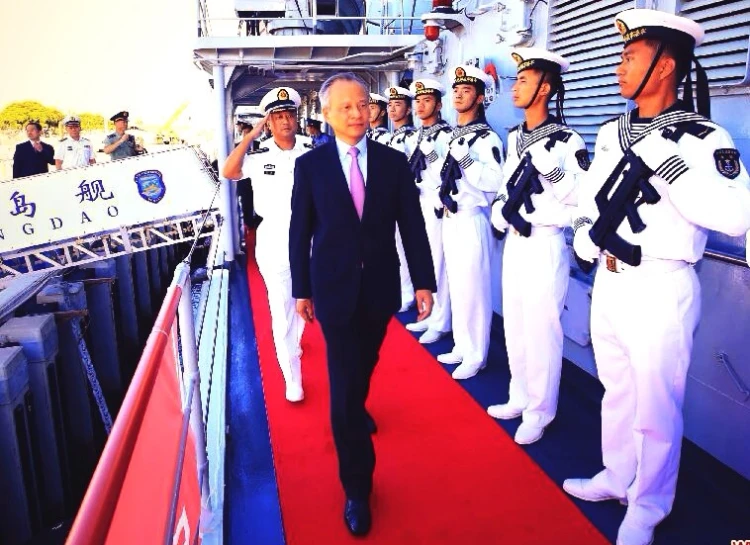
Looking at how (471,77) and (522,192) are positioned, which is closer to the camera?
(522,192)

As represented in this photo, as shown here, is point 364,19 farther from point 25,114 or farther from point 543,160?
point 25,114

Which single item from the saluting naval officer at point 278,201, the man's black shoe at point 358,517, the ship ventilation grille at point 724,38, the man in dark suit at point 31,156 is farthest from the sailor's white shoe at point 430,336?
the man in dark suit at point 31,156

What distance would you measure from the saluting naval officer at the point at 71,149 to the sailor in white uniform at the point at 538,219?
30.6 feet

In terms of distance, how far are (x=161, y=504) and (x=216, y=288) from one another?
542 centimetres

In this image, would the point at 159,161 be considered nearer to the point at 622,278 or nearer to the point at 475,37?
the point at 475,37

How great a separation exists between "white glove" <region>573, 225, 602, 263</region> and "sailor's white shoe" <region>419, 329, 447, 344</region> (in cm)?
252

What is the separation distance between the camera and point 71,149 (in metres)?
10.3

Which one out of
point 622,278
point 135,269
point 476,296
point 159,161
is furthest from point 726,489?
point 135,269

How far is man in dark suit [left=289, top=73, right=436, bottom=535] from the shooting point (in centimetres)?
232

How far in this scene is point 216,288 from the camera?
253 inches

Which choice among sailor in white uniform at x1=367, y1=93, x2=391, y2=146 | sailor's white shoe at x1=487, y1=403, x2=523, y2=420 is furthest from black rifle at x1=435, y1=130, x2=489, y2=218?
sailor in white uniform at x1=367, y1=93, x2=391, y2=146

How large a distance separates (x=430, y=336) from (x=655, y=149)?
3.00 meters

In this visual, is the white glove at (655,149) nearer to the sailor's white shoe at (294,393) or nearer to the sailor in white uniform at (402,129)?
the sailor's white shoe at (294,393)

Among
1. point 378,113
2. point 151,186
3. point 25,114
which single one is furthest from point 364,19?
point 25,114
